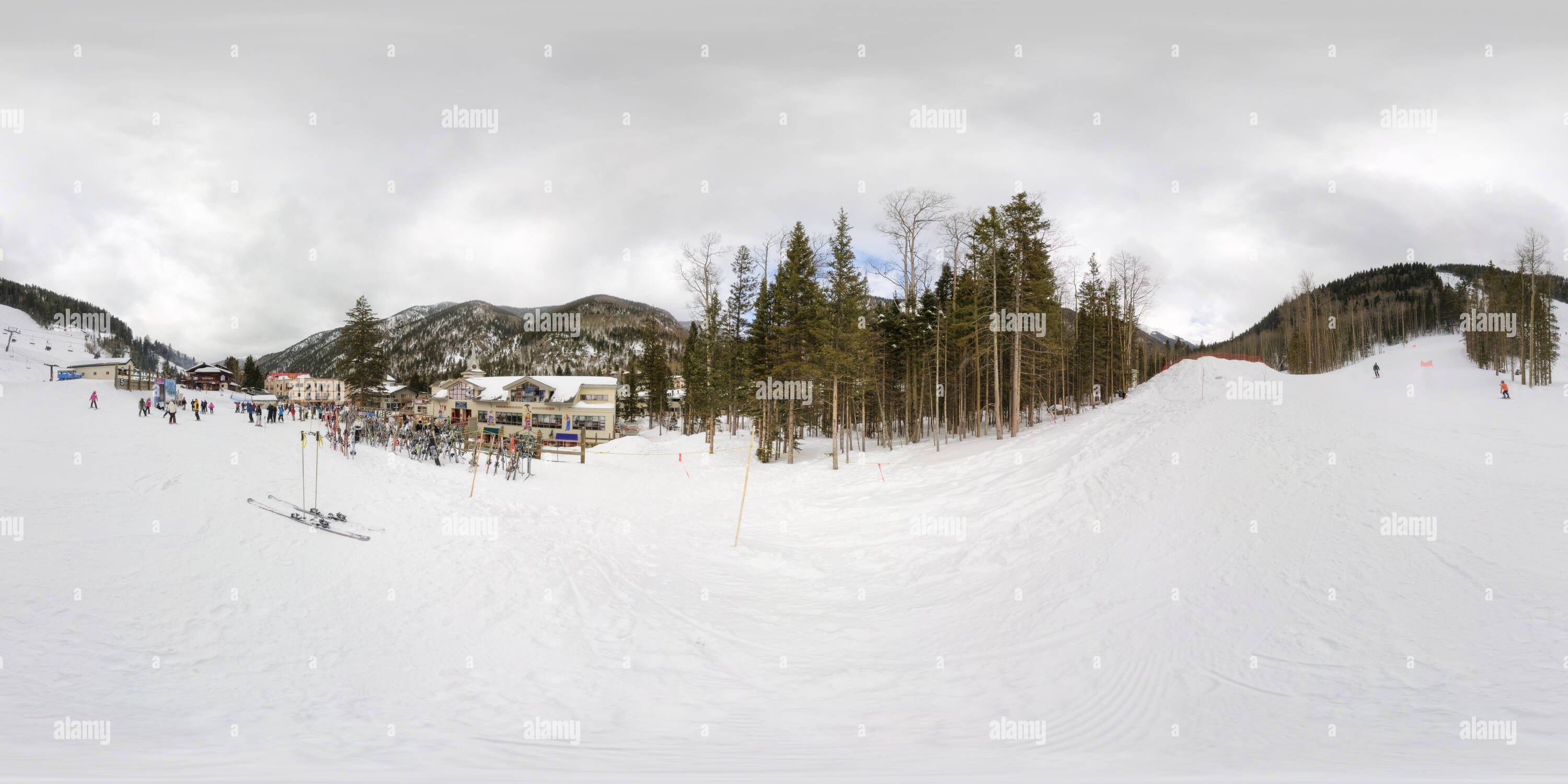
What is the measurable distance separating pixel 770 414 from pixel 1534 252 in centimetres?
5212

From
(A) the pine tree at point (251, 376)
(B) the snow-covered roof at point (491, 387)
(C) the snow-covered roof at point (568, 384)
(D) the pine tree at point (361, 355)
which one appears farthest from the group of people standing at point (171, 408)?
(A) the pine tree at point (251, 376)

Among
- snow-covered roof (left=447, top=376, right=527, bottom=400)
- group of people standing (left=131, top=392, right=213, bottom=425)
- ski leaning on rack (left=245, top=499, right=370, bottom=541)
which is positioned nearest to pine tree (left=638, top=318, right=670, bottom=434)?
snow-covered roof (left=447, top=376, right=527, bottom=400)

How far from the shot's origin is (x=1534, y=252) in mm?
36531

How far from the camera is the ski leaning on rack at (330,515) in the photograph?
1243cm

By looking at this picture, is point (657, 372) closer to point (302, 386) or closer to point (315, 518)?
point (315, 518)

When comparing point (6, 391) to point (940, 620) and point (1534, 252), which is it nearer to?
point (940, 620)

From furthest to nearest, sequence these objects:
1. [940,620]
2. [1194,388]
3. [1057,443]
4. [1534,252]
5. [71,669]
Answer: [1194,388], [1534,252], [1057,443], [940,620], [71,669]

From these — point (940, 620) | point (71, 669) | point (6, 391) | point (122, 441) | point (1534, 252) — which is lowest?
point (940, 620)

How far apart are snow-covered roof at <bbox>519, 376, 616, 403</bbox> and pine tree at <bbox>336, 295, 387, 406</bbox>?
16649 mm

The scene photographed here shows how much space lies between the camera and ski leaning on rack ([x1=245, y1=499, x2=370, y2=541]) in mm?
11984

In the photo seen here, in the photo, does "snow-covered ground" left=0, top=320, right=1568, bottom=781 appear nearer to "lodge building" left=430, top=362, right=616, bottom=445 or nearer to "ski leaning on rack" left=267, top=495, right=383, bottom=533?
"ski leaning on rack" left=267, top=495, right=383, bottom=533

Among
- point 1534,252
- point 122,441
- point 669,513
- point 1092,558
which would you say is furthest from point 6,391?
point 1534,252

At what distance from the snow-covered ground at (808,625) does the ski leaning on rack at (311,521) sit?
0.39 m

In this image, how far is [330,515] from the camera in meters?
12.6
